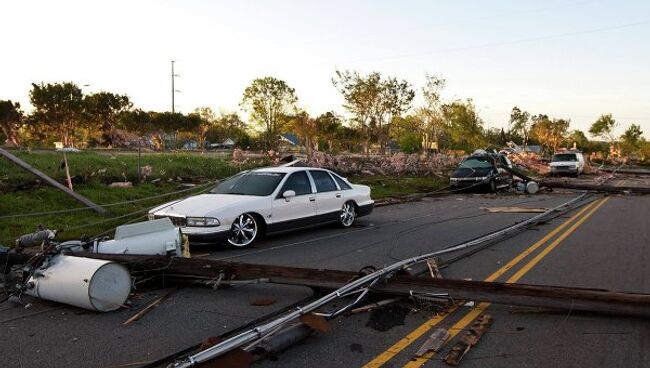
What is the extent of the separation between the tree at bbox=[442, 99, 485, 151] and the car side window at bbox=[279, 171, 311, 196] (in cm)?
3696

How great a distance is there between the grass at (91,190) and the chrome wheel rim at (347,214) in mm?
4304

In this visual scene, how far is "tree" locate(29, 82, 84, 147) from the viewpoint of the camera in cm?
4947

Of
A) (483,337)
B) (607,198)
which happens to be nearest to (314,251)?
(483,337)

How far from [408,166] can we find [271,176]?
65.2 feet

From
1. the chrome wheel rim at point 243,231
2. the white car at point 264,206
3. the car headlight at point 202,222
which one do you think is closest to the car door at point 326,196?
the white car at point 264,206

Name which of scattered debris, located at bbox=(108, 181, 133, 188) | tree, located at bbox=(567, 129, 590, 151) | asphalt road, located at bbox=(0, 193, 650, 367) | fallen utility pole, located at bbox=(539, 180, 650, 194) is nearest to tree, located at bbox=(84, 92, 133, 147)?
scattered debris, located at bbox=(108, 181, 133, 188)

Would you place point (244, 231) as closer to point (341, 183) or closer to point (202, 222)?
point (202, 222)

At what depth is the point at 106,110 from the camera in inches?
2227

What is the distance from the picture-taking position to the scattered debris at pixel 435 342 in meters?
4.66

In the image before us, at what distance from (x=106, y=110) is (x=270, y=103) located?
1649cm

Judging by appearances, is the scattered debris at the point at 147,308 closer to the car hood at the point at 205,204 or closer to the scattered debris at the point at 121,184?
the car hood at the point at 205,204

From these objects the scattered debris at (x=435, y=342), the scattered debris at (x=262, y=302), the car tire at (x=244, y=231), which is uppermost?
the car tire at (x=244, y=231)

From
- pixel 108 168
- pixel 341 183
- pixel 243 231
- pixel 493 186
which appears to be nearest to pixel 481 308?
pixel 243 231

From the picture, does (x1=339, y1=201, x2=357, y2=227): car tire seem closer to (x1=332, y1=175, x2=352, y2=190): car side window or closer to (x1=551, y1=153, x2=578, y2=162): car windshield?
(x1=332, y1=175, x2=352, y2=190): car side window
